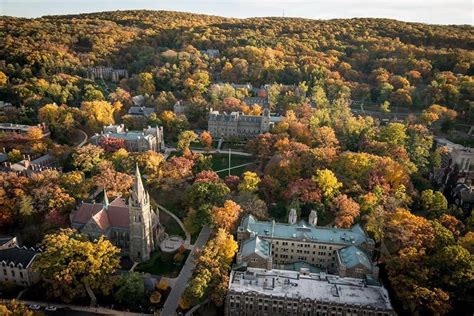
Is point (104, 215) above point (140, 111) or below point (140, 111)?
below

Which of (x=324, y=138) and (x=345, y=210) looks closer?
(x=345, y=210)

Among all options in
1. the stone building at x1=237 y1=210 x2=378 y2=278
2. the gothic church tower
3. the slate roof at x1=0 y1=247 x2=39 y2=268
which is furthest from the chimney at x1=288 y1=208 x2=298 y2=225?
the slate roof at x1=0 y1=247 x2=39 y2=268

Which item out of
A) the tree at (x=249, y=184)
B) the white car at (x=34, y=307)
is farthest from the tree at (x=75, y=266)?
the tree at (x=249, y=184)

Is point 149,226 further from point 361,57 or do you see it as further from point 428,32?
point 428,32

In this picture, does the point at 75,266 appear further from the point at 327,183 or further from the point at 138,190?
the point at 327,183

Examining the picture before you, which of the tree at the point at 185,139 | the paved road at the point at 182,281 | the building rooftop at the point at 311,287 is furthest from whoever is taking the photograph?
the tree at the point at 185,139

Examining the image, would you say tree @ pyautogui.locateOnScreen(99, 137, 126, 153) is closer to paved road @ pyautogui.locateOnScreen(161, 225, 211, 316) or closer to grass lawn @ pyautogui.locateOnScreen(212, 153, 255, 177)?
grass lawn @ pyautogui.locateOnScreen(212, 153, 255, 177)

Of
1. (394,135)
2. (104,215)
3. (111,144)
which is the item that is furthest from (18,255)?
(394,135)

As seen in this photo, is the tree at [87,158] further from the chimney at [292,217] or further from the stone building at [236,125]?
the chimney at [292,217]
